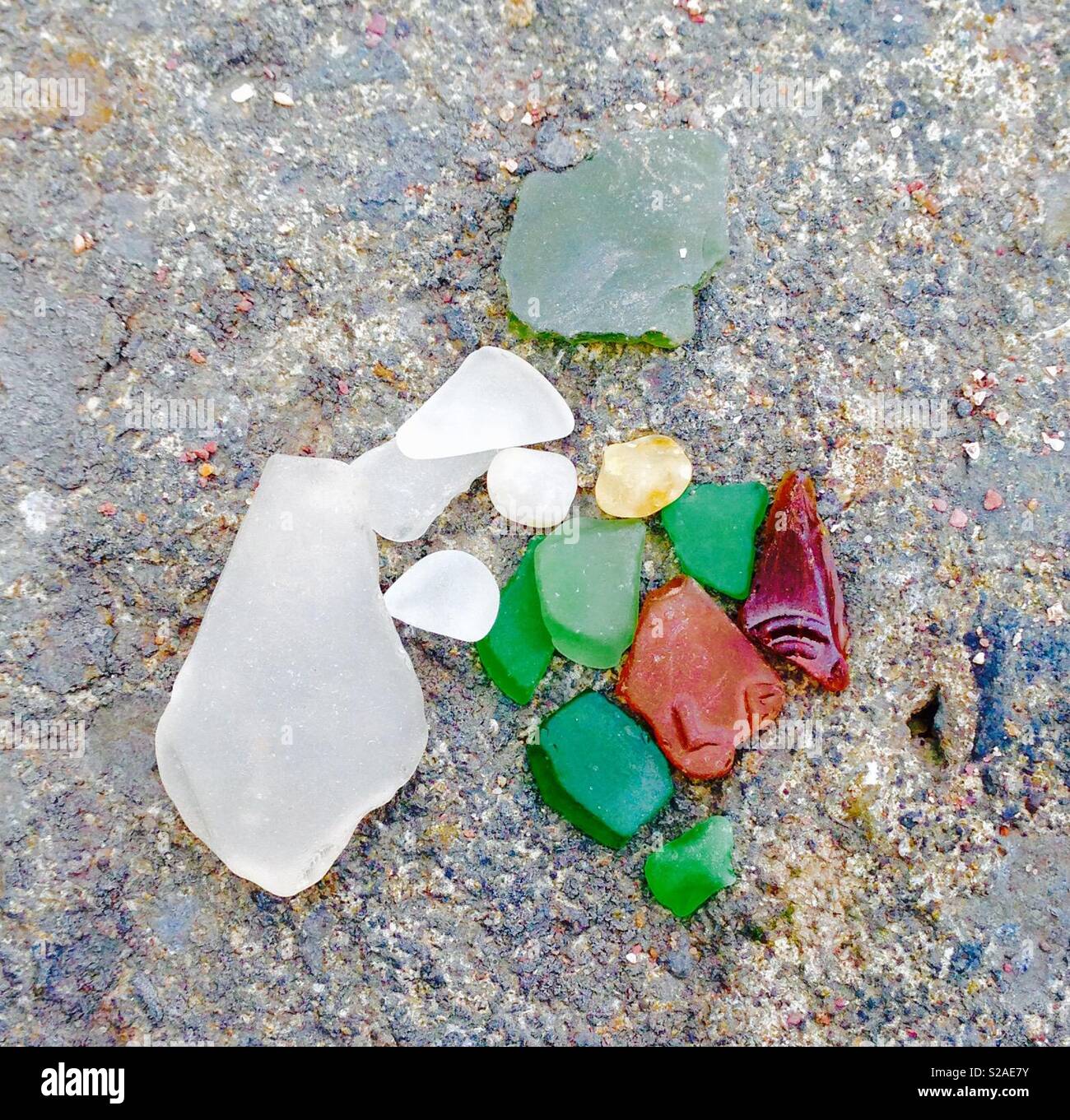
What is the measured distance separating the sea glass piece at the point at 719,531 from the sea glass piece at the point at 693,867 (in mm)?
359

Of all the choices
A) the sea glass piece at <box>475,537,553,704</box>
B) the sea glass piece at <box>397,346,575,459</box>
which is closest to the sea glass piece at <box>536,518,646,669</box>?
the sea glass piece at <box>475,537,553,704</box>

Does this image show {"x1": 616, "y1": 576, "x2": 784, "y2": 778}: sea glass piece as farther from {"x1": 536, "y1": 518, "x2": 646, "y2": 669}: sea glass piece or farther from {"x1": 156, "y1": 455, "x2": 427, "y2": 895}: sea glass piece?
{"x1": 156, "y1": 455, "x2": 427, "y2": 895}: sea glass piece

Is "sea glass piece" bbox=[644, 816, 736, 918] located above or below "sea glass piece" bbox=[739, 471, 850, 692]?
below

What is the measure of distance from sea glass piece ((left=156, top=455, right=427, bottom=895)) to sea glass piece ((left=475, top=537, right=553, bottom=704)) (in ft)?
0.45

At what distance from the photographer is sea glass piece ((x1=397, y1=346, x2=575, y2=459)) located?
1494 mm

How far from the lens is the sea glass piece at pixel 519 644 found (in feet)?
4.87

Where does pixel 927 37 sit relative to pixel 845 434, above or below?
above

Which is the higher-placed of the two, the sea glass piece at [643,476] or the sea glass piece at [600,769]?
the sea glass piece at [643,476]

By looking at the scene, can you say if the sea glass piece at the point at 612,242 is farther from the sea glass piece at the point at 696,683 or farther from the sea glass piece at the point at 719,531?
the sea glass piece at the point at 696,683

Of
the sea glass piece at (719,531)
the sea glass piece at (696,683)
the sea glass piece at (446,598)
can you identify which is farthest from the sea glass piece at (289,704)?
the sea glass piece at (719,531)

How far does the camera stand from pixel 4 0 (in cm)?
145
